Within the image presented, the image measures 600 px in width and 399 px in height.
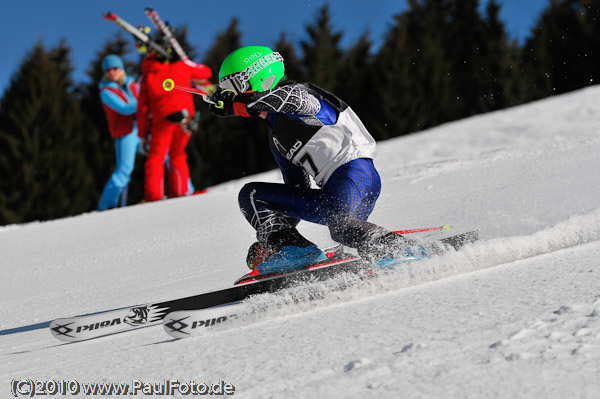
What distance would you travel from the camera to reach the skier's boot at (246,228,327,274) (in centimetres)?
309

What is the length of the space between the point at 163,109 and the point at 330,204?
501cm

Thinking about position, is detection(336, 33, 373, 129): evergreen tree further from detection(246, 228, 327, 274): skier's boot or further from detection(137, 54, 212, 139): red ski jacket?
detection(246, 228, 327, 274): skier's boot

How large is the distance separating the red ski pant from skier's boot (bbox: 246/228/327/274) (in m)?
4.86

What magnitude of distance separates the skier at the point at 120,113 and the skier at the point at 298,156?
520 cm

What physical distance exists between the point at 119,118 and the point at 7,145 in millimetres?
9186

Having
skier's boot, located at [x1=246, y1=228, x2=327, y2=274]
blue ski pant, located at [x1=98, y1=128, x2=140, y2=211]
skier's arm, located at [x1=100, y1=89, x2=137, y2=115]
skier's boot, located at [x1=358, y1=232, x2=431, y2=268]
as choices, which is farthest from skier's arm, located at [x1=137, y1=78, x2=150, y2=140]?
skier's boot, located at [x1=358, y1=232, x2=431, y2=268]

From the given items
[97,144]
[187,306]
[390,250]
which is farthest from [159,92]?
[97,144]

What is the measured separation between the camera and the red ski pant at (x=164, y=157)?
780 cm

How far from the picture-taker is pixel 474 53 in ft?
68.5

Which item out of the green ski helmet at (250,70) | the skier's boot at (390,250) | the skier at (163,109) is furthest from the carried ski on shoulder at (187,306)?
the skier at (163,109)

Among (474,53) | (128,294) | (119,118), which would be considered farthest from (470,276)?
(474,53)

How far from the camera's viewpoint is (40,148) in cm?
1611

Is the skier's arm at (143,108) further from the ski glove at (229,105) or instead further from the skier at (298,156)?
the ski glove at (229,105)

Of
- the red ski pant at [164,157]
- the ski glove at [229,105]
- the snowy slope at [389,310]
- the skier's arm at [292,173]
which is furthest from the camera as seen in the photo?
the red ski pant at [164,157]
